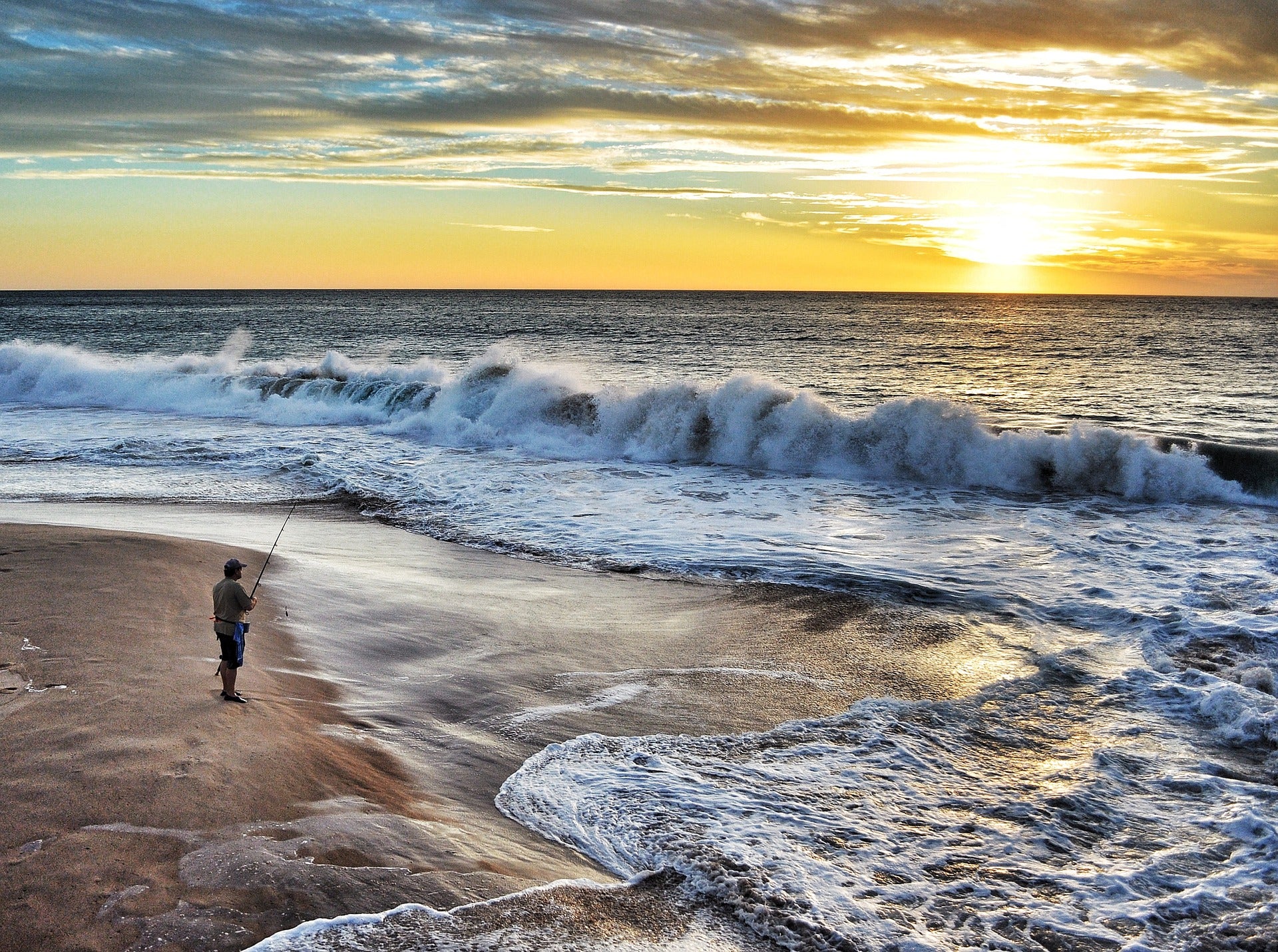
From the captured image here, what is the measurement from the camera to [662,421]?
66.7 feet

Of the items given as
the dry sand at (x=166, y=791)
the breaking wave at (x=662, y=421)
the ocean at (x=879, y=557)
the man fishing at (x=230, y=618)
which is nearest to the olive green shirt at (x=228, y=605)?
the man fishing at (x=230, y=618)

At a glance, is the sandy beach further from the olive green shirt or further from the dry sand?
the olive green shirt

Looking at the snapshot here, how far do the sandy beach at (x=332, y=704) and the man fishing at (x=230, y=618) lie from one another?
25 cm

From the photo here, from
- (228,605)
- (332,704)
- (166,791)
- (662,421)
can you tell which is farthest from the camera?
(662,421)

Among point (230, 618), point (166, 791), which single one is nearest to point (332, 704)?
point (230, 618)

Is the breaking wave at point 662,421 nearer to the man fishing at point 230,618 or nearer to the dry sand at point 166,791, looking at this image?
the dry sand at point 166,791

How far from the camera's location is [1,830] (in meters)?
3.99

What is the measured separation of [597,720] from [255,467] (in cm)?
1288

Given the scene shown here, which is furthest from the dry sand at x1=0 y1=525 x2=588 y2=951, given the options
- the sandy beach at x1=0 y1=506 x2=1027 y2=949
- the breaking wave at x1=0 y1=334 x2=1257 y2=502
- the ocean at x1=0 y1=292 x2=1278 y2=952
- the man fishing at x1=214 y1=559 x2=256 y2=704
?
the breaking wave at x1=0 y1=334 x2=1257 y2=502

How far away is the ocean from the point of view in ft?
15.5

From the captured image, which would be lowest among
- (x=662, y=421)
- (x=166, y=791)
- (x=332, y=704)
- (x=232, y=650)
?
(x=332, y=704)

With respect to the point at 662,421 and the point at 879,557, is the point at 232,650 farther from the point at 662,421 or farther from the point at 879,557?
the point at 662,421

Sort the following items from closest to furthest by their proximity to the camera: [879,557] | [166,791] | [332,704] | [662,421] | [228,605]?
[166,791], [228,605], [332,704], [879,557], [662,421]

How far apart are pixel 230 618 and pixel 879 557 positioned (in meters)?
7.93
